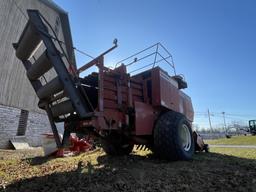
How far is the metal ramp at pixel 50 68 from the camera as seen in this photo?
4527 mm

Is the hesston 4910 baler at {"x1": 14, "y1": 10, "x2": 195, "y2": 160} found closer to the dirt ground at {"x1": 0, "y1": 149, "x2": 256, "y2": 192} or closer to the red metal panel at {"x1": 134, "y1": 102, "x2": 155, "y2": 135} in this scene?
the red metal panel at {"x1": 134, "y1": 102, "x2": 155, "y2": 135}

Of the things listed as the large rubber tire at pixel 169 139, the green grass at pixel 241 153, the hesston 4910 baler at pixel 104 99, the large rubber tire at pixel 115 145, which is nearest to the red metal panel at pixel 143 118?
the hesston 4910 baler at pixel 104 99

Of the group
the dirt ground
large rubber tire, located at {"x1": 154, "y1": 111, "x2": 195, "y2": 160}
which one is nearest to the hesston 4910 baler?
large rubber tire, located at {"x1": 154, "y1": 111, "x2": 195, "y2": 160}

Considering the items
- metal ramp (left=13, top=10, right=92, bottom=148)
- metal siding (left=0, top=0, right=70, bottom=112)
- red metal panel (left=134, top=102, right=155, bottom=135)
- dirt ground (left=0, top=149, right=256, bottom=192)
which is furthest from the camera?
metal siding (left=0, top=0, right=70, bottom=112)

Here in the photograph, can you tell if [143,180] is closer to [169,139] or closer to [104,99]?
[169,139]

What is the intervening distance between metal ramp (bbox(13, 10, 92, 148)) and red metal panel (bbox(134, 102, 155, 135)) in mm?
1278

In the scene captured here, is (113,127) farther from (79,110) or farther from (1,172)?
(1,172)

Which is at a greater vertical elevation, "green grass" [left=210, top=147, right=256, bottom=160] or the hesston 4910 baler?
the hesston 4910 baler

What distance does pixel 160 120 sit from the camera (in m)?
5.74

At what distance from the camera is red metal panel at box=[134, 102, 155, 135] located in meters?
5.56

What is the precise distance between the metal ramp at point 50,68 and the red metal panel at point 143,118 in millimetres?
1278

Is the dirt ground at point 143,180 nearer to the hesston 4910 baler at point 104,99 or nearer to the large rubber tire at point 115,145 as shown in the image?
the hesston 4910 baler at point 104,99

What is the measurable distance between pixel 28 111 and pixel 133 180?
550 inches

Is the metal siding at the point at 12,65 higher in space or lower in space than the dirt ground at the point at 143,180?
higher
